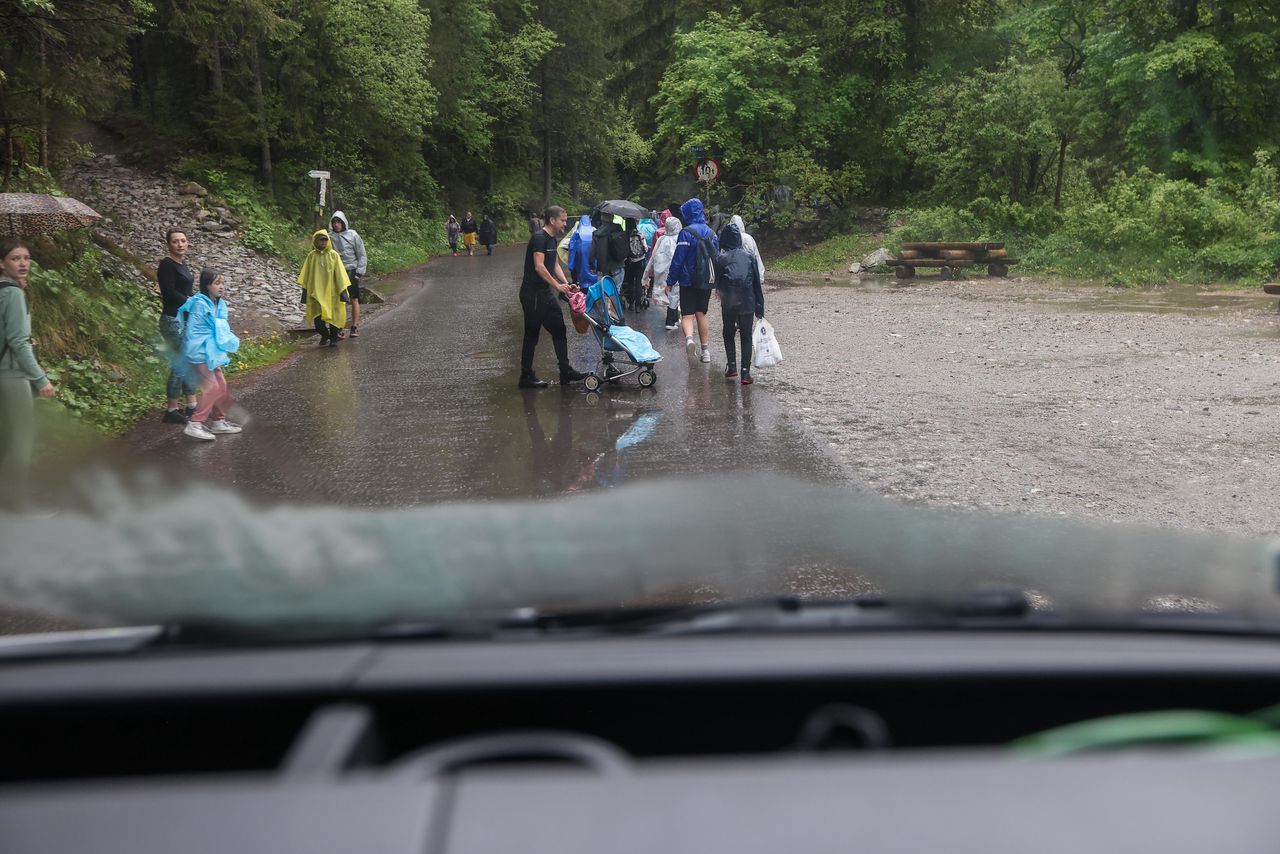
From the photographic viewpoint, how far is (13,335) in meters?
8.13

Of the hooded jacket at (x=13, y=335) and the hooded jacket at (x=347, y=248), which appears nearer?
the hooded jacket at (x=13, y=335)

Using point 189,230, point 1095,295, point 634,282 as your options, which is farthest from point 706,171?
point 189,230

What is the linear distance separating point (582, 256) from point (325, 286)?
5.13 m

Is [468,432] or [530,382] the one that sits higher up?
[530,382]

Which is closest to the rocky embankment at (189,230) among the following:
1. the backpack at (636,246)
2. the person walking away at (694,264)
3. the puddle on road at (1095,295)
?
the backpack at (636,246)

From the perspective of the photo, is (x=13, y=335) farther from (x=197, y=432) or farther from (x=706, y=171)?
(x=706, y=171)

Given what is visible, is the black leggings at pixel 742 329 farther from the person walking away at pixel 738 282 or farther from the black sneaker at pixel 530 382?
the black sneaker at pixel 530 382

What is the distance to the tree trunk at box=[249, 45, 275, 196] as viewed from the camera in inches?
1353

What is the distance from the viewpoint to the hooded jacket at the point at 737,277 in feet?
41.8

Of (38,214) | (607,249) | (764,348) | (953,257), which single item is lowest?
(764,348)

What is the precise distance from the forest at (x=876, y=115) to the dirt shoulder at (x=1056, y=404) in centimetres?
730

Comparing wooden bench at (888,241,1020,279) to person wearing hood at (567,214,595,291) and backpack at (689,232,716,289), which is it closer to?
person wearing hood at (567,214,595,291)

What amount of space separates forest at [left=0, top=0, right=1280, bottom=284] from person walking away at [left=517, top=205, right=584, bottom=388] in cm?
1180

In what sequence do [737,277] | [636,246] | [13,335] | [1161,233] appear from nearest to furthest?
[13,335] → [737,277] → [636,246] → [1161,233]
